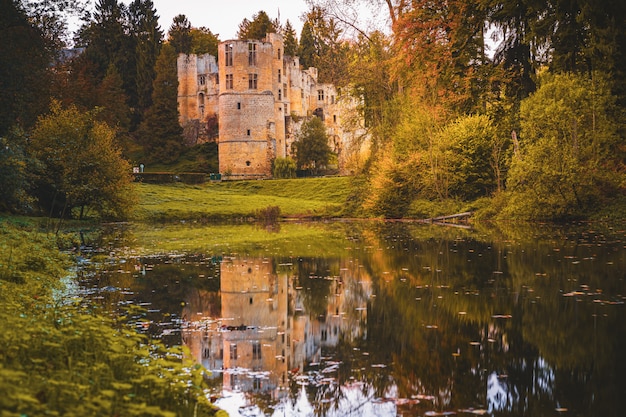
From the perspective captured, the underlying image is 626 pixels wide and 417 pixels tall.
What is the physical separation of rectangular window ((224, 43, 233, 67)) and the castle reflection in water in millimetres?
66828

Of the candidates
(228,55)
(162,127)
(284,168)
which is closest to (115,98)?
(162,127)

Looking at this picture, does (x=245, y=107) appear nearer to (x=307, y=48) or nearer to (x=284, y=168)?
(x=284, y=168)

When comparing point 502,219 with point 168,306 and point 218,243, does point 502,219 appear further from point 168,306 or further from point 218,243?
point 168,306

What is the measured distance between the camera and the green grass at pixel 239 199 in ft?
145

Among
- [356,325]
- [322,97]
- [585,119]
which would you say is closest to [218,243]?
[356,325]

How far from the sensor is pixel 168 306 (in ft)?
33.7

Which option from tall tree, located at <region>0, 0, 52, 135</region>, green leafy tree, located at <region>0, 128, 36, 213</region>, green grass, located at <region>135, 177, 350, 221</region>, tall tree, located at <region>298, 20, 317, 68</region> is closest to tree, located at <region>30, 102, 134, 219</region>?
green leafy tree, located at <region>0, 128, 36, 213</region>

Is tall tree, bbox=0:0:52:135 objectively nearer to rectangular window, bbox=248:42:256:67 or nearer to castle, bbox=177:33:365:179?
castle, bbox=177:33:365:179

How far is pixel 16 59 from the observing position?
85.4ft

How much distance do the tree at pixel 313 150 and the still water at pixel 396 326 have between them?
5773 centimetres

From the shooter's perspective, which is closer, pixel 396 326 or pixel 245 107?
pixel 396 326

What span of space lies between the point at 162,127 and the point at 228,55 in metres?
11.4

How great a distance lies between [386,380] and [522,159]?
25208 millimetres

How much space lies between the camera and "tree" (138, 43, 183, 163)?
81375 millimetres
